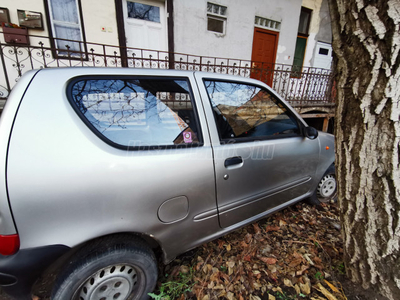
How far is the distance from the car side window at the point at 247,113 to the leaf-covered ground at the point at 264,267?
121cm

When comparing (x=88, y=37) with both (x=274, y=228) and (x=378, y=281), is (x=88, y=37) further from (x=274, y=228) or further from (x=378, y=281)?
(x=378, y=281)

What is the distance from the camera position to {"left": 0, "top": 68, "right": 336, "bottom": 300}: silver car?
40.1 inches

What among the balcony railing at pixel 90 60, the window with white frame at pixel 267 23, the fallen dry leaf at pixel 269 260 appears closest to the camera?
the fallen dry leaf at pixel 269 260

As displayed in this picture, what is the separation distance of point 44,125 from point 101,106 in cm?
35

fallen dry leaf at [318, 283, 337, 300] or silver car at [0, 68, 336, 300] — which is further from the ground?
silver car at [0, 68, 336, 300]

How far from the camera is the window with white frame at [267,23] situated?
22.9 ft

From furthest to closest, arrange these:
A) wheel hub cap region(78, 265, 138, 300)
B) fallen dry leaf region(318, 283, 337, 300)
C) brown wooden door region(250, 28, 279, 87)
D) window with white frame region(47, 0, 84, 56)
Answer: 1. brown wooden door region(250, 28, 279, 87)
2. window with white frame region(47, 0, 84, 56)
3. fallen dry leaf region(318, 283, 337, 300)
4. wheel hub cap region(78, 265, 138, 300)

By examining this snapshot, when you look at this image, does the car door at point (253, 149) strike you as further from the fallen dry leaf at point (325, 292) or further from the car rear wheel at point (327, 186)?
the fallen dry leaf at point (325, 292)

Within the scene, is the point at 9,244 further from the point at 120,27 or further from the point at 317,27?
the point at 317,27

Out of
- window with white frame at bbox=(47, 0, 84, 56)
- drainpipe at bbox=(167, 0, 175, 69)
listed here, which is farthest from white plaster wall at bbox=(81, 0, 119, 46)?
drainpipe at bbox=(167, 0, 175, 69)

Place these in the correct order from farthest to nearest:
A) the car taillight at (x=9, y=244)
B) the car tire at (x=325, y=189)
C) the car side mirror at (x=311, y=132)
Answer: the car tire at (x=325, y=189) < the car side mirror at (x=311, y=132) < the car taillight at (x=9, y=244)

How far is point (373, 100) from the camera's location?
3.87 ft

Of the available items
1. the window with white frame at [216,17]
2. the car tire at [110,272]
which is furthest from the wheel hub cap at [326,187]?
the window with white frame at [216,17]

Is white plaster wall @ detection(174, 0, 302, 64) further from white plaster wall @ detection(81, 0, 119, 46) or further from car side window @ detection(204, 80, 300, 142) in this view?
car side window @ detection(204, 80, 300, 142)
